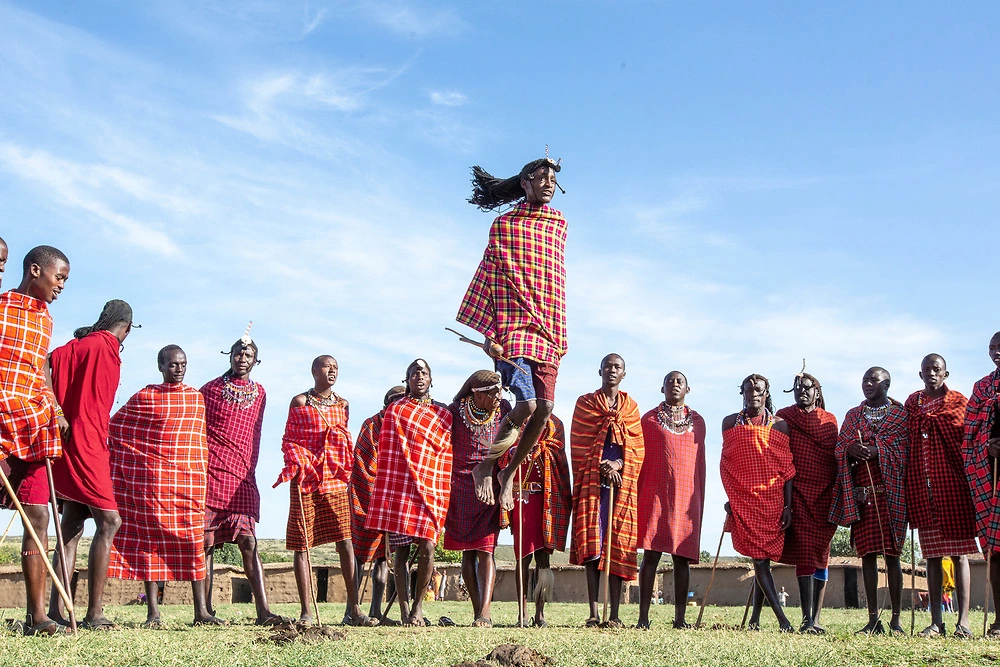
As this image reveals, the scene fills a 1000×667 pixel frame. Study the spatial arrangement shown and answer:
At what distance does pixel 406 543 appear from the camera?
10.2 metres

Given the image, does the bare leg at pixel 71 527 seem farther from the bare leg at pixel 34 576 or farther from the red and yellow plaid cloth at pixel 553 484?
the red and yellow plaid cloth at pixel 553 484

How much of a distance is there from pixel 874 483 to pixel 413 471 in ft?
16.1

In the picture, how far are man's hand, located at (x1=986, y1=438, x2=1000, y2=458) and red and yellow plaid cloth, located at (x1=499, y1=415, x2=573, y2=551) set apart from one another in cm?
416

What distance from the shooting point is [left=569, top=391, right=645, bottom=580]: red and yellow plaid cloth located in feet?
34.9

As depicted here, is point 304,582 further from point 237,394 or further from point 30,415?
point 30,415

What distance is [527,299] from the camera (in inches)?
311

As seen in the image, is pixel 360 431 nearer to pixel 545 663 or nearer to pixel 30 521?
pixel 30 521

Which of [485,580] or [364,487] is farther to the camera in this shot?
[364,487]

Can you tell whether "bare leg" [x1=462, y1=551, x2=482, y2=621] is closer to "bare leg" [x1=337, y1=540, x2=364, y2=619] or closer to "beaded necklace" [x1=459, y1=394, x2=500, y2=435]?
"bare leg" [x1=337, y1=540, x2=364, y2=619]

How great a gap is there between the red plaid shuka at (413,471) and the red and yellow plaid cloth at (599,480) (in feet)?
4.95

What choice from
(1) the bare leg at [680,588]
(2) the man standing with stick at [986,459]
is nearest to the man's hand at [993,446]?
(2) the man standing with stick at [986,459]

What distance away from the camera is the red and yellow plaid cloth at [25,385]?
23.9 ft

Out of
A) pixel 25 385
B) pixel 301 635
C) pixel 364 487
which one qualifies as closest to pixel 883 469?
pixel 364 487

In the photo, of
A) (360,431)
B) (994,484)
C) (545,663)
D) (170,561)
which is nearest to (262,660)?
(545,663)
